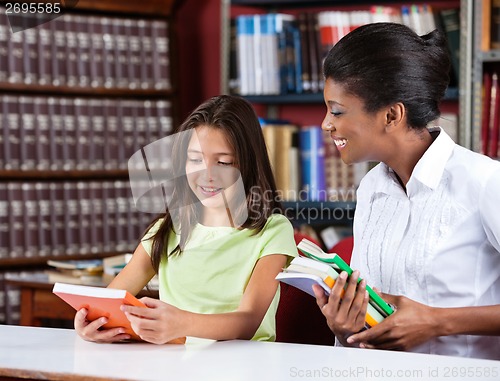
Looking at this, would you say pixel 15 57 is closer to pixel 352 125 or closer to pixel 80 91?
pixel 80 91

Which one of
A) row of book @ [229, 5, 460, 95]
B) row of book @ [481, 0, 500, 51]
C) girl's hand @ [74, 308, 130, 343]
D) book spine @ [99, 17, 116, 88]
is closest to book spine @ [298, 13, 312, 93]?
row of book @ [229, 5, 460, 95]

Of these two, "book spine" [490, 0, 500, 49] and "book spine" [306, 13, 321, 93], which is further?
"book spine" [306, 13, 321, 93]

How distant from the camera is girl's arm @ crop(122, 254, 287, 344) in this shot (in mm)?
1405

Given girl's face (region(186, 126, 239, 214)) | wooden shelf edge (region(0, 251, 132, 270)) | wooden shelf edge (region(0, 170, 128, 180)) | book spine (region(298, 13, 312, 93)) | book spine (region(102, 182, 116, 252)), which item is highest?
book spine (region(298, 13, 312, 93))

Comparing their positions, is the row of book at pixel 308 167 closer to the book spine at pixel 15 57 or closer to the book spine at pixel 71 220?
the book spine at pixel 71 220

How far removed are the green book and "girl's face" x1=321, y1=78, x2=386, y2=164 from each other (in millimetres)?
259

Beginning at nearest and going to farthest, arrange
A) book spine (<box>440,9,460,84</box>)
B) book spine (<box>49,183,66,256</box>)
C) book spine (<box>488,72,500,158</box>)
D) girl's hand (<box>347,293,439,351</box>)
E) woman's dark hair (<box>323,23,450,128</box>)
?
girl's hand (<box>347,293,439,351</box>)
woman's dark hair (<box>323,23,450,128</box>)
book spine (<box>488,72,500,158</box>)
book spine (<box>440,9,460,84</box>)
book spine (<box>49,183,66,256</box>)

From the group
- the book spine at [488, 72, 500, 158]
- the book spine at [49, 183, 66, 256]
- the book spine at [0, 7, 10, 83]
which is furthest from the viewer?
the book spine at [49, 183, 66, 256]

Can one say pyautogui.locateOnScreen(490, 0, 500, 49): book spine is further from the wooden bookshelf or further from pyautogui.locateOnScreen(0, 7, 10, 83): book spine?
pyautogui.locateOnScreen(0, 7, 10, 83): book spine

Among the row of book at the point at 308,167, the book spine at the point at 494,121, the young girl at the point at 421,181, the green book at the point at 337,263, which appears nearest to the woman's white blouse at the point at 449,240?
the young girl at the point at 421,181

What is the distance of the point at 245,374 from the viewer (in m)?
1.23

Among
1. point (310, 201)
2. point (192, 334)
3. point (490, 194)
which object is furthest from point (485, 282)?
point (310, 201)

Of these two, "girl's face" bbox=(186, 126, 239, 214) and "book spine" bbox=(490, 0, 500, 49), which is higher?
"book spine" bbox=(490, 0, 500, 49)

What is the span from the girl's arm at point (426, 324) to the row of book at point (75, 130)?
2.62 m
